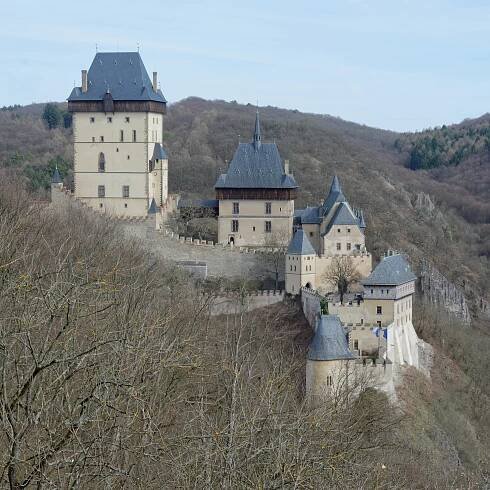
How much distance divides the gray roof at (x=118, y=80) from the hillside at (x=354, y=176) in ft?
42.0

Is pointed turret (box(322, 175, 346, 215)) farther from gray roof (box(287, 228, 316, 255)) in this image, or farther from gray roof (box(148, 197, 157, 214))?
gray roof (box(148, 197, 157, 214))

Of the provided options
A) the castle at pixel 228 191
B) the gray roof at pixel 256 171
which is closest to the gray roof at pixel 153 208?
the castle at pixel 228 191

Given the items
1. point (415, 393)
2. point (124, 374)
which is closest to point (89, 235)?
point (415, 393)

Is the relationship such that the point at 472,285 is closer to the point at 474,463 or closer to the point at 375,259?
the point at 375,259

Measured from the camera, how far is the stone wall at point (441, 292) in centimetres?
5572

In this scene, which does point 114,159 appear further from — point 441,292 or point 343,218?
point 441,292

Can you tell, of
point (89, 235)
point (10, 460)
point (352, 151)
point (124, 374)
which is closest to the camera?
point (10, 460)

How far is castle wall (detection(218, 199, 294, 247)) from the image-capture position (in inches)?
1772

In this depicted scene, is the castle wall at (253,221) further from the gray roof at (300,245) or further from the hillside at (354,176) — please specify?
the hillside at (354,176)

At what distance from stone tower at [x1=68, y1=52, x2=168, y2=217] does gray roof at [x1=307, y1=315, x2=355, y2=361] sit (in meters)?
12.9

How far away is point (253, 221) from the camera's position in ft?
148

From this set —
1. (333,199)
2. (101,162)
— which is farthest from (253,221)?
(101,162)

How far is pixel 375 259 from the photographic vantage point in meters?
47.5

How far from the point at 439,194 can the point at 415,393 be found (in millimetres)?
66680
